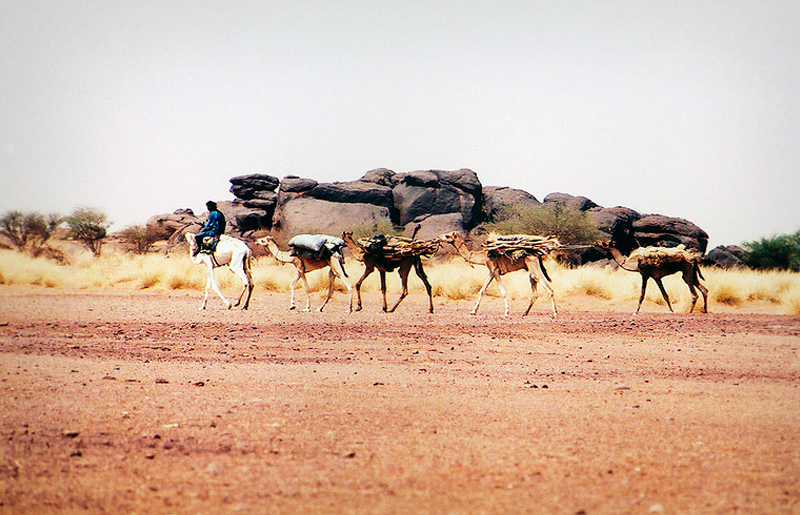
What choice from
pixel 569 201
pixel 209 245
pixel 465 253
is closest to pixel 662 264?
pixel 465 253

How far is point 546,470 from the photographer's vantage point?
457cm

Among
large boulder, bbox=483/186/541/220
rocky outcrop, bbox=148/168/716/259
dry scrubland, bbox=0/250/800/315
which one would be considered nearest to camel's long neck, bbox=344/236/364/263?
dry scrubland, bbox=0/250/800/315

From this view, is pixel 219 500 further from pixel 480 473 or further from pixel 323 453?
pixel 480 473

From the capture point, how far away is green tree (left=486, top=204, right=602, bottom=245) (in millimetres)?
40500

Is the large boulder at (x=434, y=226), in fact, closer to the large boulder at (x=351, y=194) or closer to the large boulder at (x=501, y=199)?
the large boulder at (x=351, y=194)

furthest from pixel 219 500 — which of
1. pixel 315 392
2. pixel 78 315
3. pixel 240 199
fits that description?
pixel 240 199

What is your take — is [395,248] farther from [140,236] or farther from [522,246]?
[140,236]

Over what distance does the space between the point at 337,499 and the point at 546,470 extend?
1478mm

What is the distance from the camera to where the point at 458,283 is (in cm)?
2283

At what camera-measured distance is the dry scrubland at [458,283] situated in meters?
21.3

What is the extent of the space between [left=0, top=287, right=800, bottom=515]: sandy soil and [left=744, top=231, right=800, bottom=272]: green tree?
32.5 metres

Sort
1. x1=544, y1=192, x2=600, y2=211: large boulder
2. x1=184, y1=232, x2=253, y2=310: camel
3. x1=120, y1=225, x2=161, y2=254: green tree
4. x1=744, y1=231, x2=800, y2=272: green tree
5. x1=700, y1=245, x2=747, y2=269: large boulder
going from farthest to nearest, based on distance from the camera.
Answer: x1=120, y1=225, x2=161, y2=254: green tree, x1=544, y1=192, x2=600, y2=211: large boulder, x1=700, y1=245, x2=747, y2=269: large boulder, x1=744, y1=231, x2=800, y2=272: green tree, x1=184, y1=232, x2=253, y2=310: camel

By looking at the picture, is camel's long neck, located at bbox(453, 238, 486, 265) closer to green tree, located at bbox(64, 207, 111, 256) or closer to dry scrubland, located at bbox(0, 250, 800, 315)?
dry scrubland, located at bbox(0, 250, 800, 315)

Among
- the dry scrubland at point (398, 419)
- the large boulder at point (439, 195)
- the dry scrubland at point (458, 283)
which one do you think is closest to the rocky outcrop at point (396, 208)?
the large boulder at point (439, 195)
